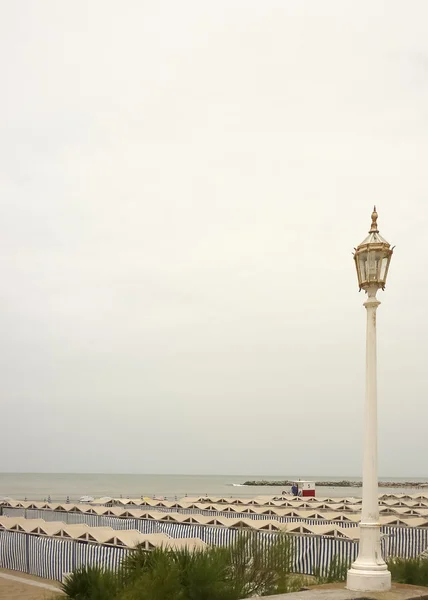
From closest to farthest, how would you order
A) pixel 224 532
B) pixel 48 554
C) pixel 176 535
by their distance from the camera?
1. pixel 48 554
2. pixel 224 532
3. pixel 176 535

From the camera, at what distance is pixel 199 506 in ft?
96.9

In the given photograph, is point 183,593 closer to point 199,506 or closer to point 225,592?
point 225,592

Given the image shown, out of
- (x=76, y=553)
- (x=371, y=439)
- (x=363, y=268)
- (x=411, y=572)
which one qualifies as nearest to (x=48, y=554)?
(x=76, y=553)

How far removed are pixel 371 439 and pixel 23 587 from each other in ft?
35.8

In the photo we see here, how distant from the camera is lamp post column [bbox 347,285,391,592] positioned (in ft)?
26.9

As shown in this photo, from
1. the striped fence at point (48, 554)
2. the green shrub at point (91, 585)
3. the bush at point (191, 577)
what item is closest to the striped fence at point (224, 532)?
the striped fence at point (48, 554)

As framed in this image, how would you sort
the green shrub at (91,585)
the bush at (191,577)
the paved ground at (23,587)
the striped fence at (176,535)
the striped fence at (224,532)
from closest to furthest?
the bush at (191,577)
the green shrub at (91,585)
the paved ground at (23,587)
the striped fence at (176,535)
the striped fence at (224,532)

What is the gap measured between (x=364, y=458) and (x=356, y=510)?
21722mm

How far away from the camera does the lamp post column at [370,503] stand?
26.9ft

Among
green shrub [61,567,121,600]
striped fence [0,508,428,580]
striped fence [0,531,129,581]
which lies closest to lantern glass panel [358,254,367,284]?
green shrub [61,567,121,600]

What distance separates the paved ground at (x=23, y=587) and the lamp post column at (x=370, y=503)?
25.9 ft

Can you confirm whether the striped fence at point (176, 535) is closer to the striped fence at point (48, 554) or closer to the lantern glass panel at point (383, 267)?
the striped fence at point (48, 554)

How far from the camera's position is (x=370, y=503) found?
855 centimetres

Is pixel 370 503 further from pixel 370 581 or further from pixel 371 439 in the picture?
pixel 370 581
